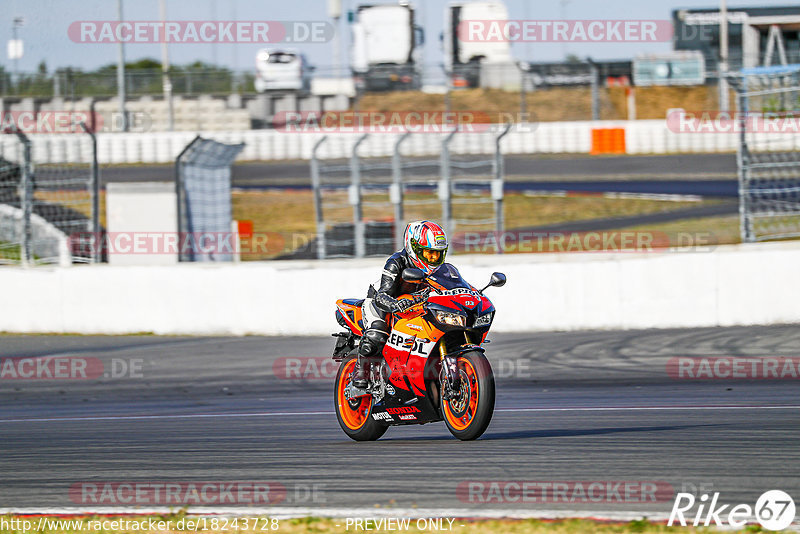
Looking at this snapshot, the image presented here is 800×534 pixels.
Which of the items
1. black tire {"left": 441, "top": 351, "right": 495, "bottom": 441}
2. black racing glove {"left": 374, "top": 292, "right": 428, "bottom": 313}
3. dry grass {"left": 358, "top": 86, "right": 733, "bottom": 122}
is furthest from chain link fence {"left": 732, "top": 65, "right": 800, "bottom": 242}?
dry grass {"left": 358, "top": 86, "right": 733, "bottom": 122}

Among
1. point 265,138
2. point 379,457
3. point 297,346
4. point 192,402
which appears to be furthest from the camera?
point 265,138

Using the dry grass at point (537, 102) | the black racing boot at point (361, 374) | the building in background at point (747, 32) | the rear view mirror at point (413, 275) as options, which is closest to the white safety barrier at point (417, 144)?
the dry grass at point (537, 102)

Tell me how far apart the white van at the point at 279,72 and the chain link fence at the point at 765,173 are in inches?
772

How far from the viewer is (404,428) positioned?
9.09m

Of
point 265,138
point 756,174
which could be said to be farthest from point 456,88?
point 756,174

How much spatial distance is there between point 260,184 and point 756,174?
17225mm

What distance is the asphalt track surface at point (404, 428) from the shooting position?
6.08 metres

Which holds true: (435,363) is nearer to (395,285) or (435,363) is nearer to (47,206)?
(395,285)

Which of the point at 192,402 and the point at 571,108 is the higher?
the point at 571,108

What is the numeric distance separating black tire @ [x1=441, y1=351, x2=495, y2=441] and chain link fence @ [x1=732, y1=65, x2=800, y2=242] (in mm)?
8715

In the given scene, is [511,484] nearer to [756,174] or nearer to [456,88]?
[756,174]

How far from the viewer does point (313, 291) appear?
581 inches

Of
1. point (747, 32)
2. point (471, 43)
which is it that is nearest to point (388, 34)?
point (471, 43)

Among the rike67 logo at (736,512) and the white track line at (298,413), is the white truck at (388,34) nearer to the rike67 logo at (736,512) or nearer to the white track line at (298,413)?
the white track line at (298,413)
